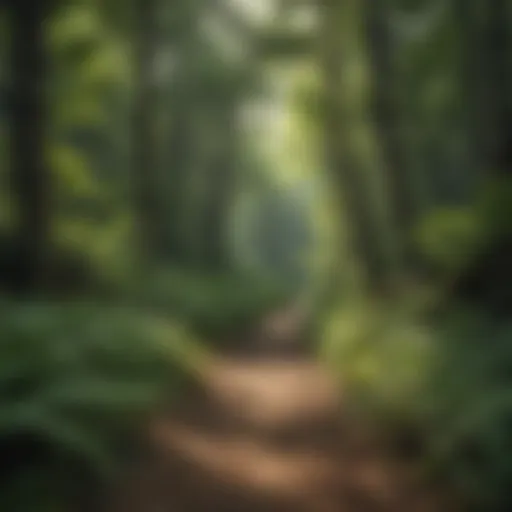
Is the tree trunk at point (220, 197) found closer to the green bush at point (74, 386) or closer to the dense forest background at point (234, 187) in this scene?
the dense forest background at point (234, 187)

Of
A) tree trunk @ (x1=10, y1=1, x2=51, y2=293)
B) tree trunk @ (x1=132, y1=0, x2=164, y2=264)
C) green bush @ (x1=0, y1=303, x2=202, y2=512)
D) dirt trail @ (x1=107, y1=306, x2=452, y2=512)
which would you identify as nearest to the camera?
green bush @ (x1=0, y1=303, x2=202, y2=512)

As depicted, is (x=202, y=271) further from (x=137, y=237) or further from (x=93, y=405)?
(x=93, y=405)

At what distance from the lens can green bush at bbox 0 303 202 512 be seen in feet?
13.0

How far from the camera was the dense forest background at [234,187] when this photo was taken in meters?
5.24

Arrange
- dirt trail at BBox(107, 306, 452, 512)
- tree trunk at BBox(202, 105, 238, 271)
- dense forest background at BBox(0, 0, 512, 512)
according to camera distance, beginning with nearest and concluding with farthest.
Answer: dirt trail at BBox(107, 306, 452, 512) → dense forest background at BBox(0, 0, 512, 512) → tree trunk at BBox(202, 105, 238, 271)

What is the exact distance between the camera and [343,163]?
7.69m

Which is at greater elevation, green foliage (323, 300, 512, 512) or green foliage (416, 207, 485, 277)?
green foliage (416, 207, 485, 277)

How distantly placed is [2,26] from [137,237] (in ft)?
6.72

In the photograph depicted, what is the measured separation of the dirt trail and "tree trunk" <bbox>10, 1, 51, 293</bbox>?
5.99ft

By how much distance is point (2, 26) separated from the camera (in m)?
6.34

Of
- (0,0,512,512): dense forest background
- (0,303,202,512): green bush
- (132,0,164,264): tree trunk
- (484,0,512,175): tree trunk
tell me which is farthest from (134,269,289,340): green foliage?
(484,0,512,175): tree trunk

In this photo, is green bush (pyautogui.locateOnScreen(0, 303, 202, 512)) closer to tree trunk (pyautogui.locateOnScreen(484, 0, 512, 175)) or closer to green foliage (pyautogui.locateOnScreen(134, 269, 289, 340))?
green foliage (pyautogui.locateOnScreen(134, 269, 289, 340))

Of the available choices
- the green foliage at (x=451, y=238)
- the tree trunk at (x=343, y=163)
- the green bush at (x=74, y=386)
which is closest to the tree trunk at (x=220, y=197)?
the green bush at (x=74, y=386)

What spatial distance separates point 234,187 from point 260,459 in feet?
10.7
